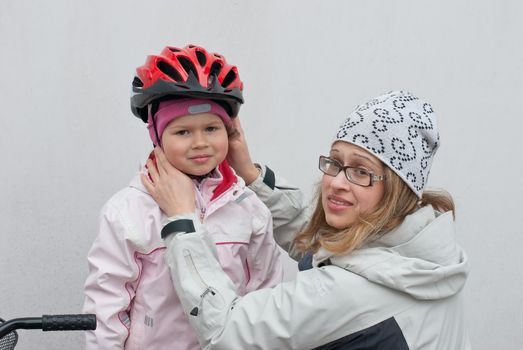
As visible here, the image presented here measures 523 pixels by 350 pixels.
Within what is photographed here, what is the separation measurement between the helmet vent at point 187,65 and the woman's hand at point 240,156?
0.38 meters

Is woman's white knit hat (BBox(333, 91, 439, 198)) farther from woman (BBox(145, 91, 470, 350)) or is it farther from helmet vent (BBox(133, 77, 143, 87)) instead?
helmet vent (BBox(133, 77, 143, 87))

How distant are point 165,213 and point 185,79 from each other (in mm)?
487

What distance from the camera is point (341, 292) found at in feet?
7.70

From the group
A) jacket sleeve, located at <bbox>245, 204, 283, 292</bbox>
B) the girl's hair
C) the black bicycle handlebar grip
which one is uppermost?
the girl's hair

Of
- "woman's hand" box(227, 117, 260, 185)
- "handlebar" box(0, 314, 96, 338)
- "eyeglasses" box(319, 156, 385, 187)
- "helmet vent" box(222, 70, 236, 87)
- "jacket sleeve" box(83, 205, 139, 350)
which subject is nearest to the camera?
"handlebar" box(0, 314, 96, 338)

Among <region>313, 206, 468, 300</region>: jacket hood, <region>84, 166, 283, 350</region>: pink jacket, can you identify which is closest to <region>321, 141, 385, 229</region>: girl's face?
<region>313, 206, 468, 300</region>: jacket hood

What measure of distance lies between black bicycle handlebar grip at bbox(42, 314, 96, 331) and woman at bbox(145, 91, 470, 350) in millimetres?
477

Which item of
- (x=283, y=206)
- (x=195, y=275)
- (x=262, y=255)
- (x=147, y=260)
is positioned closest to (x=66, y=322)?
(x=195, y=275)

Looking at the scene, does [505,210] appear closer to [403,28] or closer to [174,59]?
[403,28]

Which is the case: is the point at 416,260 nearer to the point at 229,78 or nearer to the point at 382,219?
the point at 382,219

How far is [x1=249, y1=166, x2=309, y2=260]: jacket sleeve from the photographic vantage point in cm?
322

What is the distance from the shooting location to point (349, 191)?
2.48 meters

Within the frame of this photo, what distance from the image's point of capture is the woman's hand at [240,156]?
308 centimetres

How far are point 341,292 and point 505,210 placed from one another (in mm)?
2111
